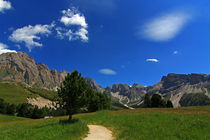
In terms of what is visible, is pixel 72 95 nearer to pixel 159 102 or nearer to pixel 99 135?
pixel 99 135

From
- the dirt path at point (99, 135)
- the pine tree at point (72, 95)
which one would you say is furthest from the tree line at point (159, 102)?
the dirt path at point (99, 135)

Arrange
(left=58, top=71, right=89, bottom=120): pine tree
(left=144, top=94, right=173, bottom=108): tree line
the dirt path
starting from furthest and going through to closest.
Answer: (left=144, top=94, right=173, bottom=108): tree line
(left=58, top=71, right=89, bottom=120): pine tree
the dirt path

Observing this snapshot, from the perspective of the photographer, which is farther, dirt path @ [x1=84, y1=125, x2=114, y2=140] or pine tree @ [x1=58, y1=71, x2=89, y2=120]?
pine tree @ [x1=58, y1=71, x2=89, y2=120]

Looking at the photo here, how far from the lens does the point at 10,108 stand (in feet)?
389

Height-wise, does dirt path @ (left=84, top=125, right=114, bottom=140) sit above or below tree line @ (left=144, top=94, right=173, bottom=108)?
below

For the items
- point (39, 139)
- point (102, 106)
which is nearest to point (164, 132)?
point (39, 139)

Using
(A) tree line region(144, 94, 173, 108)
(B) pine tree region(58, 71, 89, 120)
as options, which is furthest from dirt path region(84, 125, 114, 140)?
(A) tree line region(144, 94, 173, 108)

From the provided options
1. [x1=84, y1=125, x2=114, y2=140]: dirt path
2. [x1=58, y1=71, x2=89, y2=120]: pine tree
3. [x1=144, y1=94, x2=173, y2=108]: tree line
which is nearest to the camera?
[x1=84, y1=125, x2=114, y2=140]: dirt path

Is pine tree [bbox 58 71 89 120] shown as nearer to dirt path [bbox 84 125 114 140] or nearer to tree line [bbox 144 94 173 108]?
dirt path [bbox 84 125 114 140]

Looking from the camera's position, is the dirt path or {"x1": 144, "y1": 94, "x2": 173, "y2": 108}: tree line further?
{"x1": 144, "y1": 94, "x2": 173, "y2": 108}: tree line

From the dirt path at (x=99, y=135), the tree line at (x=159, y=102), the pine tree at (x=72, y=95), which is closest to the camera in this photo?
the dirt path at (x=99, y=135)

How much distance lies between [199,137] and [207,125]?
555cm

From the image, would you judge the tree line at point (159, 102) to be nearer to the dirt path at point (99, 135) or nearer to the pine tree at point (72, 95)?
the pine tree at point (72, 95)

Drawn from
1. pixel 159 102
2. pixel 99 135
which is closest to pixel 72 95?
pixel 99 135
